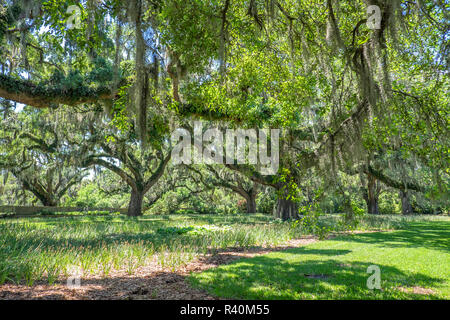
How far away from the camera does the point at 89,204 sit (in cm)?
3003

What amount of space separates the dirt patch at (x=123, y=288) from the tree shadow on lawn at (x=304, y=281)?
284mm

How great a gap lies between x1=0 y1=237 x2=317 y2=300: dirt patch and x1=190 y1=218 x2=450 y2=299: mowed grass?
0.30m

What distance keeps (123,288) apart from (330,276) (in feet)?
9.80

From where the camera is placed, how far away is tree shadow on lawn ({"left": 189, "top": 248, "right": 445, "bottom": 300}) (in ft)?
11.6

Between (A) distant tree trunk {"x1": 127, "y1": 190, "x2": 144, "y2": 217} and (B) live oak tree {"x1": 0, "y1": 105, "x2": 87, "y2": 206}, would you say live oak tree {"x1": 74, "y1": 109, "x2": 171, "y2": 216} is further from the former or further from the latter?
(B) live oak tree {"x1": 0, "y1": 105, "x2": 87, "y2": 206}

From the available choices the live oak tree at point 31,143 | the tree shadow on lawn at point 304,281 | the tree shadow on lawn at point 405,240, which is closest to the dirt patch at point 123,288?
the tree shadow on lawn at point 304,281

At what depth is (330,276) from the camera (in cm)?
441

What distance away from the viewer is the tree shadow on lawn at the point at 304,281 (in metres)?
3.53

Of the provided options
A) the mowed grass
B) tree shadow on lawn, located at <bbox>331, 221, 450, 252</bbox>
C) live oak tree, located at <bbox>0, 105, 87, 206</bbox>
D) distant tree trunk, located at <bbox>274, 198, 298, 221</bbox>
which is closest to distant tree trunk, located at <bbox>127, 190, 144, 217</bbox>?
live oak tree, located at <bbox>0, 105, 87, 206</bbox>

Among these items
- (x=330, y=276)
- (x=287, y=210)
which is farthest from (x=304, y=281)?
(x=287, y=210)

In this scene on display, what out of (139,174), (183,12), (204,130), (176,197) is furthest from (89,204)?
(183,12)

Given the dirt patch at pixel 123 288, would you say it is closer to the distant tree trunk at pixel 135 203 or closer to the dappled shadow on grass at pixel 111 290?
the dappled shadow on grass at pixel 111 290

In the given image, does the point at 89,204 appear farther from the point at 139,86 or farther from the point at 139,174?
the point at 139,86

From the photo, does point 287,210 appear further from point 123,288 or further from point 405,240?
point 123,288
